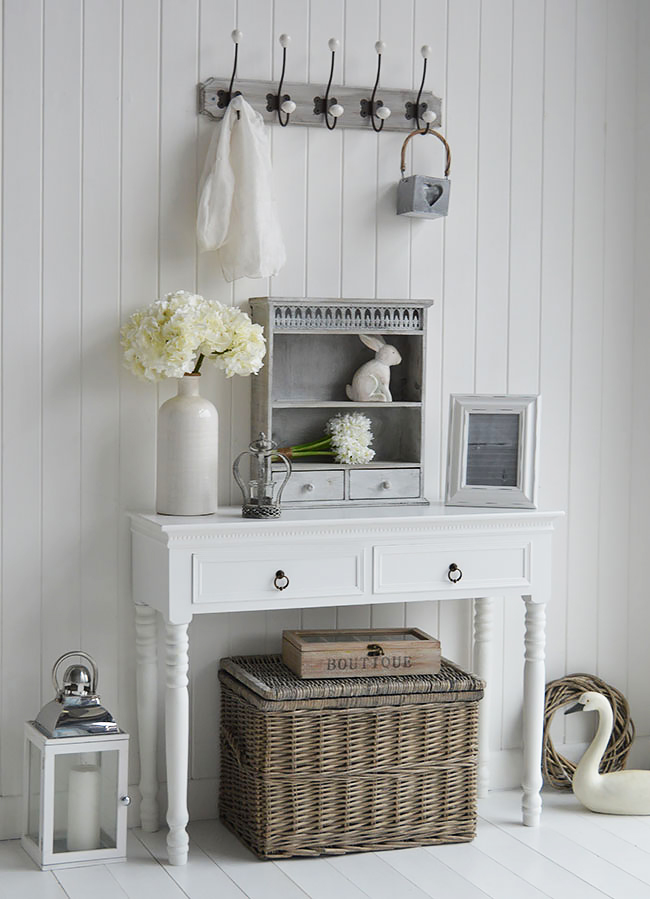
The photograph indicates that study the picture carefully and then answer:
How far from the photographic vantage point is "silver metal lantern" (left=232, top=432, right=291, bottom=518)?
Result: 2.90 meters

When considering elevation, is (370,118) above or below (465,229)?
above

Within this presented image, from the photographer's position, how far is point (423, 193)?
3195 millimetres

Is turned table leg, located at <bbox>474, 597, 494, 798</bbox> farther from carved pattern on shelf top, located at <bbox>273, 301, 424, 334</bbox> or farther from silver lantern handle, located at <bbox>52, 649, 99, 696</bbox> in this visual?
Result: silver lantern handle, located at <bbox>52, 649, 99, 696</bbox>

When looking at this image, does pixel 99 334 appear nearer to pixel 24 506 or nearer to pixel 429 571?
pixel 24 506

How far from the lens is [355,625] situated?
10.8 ft

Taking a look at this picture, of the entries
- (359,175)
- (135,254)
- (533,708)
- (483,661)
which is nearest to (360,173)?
(359,175)

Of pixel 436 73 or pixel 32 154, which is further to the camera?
pixel 436 73

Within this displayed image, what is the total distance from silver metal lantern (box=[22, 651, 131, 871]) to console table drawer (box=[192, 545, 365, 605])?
0.38 meters

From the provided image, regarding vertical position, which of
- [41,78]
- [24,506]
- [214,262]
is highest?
[41,78]

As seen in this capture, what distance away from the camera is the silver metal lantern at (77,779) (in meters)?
2.76

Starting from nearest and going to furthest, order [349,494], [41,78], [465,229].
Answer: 1. [41,78]
2. [349,494]
3. [465,229]

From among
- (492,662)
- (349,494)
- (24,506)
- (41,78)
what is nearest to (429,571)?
(349,494)

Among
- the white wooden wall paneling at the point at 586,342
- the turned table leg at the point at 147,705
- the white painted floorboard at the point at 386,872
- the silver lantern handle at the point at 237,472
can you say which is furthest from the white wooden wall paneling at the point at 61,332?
the white wooden wall paneling at the point at 586,342

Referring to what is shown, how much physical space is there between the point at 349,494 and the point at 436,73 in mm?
1231
